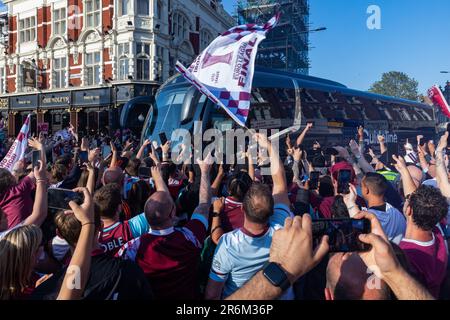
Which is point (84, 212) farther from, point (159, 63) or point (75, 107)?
point (75, 107)

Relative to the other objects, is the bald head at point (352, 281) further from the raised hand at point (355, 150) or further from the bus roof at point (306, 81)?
the bus roof at point (306, 81)

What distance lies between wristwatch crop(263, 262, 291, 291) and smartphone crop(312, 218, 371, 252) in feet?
0.66

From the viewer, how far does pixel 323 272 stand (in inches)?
81.8

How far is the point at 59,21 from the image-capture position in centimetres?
2516

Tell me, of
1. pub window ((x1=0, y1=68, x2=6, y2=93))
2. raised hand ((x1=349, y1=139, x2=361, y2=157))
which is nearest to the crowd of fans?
raised hand ((x1=349, y1=139, x2=361, y2=157))

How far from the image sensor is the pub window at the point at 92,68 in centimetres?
2360

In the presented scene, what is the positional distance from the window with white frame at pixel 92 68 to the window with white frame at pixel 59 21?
3.28 meters

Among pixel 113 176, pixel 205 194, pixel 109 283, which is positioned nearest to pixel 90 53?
pixel 113 176

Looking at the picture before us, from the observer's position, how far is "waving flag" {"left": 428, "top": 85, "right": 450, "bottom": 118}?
669cm

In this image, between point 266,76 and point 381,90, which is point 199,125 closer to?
point 266,76

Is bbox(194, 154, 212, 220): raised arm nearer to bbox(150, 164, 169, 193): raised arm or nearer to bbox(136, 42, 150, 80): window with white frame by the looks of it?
bbox(150, 164, 169, 193): raised arm

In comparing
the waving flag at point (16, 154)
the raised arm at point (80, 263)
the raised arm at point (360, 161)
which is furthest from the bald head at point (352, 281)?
the waving flag at point (16, 154)
